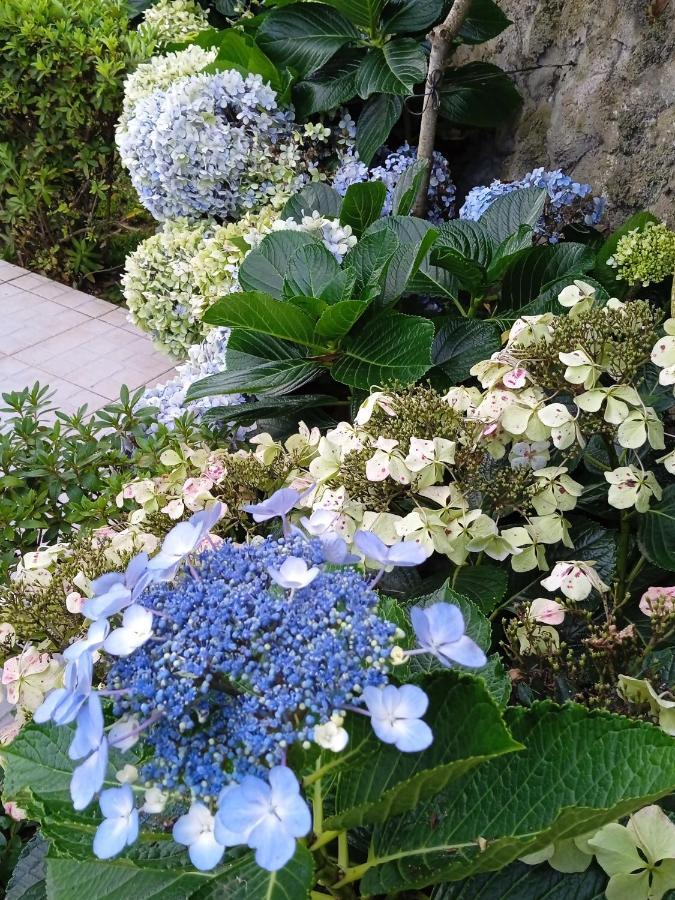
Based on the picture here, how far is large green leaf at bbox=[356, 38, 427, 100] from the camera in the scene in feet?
8.00

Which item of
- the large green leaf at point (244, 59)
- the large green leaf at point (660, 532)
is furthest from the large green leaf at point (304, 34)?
the large green leaf at point (660, 532)

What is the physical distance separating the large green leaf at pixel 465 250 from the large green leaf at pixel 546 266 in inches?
2.9

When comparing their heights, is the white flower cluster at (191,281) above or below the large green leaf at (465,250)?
below

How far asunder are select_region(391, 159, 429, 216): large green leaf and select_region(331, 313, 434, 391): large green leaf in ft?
1.47

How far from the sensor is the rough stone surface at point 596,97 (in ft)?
6.97

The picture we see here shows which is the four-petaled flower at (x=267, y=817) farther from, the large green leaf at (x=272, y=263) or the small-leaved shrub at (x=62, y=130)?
the small-leaved shrub at (x=62, y=130)

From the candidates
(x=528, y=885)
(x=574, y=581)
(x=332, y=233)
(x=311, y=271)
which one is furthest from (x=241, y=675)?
(x=332, y=233)

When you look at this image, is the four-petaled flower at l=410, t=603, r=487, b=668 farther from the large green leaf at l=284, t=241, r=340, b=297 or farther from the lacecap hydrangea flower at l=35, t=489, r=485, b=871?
the large green leaf at l=284, t=241, r=340, b=297

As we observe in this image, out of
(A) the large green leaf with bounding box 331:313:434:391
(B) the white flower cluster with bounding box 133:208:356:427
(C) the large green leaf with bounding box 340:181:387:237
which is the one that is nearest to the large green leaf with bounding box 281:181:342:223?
(B) the white flower cluster with bounding box 133:208:356:427

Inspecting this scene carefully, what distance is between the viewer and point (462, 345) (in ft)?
6.04

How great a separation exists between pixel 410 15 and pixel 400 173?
1.49ft

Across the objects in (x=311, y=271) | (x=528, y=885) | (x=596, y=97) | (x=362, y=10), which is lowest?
(x=528, y=885)

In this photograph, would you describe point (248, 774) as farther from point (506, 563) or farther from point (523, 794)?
point (506, 563)

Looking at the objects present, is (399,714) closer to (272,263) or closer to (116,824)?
(116,824)
